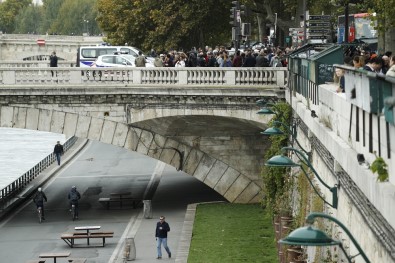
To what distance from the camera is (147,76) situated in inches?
1918

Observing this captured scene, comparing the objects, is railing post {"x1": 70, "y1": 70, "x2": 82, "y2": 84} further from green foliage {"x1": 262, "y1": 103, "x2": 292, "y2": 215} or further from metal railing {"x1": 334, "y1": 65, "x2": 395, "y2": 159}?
metal railing {"x1": 334, "y1": 65, "x2": 395, "y2": 159}

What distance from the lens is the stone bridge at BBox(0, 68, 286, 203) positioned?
4739 centimetres

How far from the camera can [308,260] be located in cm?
2773

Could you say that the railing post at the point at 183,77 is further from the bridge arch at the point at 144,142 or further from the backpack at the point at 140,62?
the backpack at the point at 140,62

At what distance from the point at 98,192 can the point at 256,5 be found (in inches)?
1040

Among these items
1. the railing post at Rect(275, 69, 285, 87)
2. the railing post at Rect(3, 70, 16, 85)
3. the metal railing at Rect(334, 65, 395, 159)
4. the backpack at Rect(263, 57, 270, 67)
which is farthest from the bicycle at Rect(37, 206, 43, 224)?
the metal railing at Rect(334, 65, 395, 159)

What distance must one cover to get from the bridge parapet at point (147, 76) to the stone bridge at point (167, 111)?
0.04m

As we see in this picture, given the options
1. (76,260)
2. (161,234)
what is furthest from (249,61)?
(76,260)

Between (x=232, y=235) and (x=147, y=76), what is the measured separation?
9132 millimetres

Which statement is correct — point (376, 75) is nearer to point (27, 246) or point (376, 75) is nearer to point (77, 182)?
point (27, 246)

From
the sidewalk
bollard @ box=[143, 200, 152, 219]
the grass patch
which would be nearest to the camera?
the grass patch

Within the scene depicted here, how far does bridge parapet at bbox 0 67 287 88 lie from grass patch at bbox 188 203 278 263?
4.78 meters

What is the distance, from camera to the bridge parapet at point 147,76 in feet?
155

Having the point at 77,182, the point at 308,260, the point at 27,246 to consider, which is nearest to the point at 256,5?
the point at 77,182
